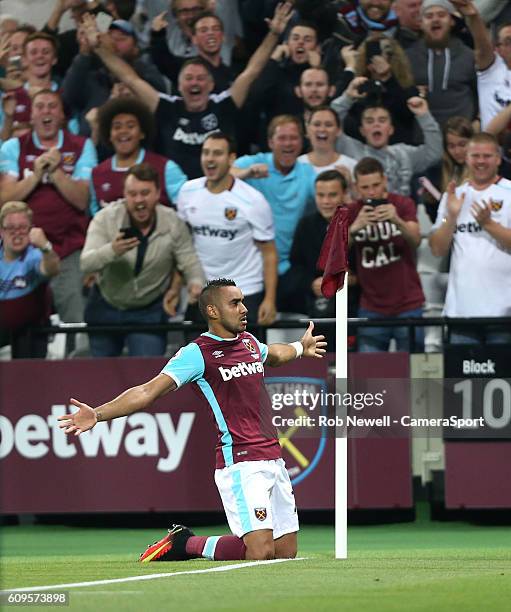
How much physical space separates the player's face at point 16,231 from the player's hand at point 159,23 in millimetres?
3182

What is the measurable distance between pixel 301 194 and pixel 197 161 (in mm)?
1246

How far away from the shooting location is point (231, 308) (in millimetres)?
9984

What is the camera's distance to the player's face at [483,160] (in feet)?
43.6

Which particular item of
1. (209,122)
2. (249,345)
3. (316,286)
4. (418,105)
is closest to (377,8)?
(418,105)

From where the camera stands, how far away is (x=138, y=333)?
45.2 ft

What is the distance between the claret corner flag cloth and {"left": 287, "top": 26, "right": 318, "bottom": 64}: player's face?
5.04 m

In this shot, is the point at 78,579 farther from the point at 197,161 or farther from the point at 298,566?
the point at 197,161

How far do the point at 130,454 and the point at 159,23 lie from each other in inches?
195

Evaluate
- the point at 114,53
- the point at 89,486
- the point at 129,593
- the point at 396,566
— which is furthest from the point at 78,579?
the point at 114,53

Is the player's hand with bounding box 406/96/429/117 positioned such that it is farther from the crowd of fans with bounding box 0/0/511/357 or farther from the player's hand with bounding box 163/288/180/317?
the player's hand with bounding box 163/288/180/317

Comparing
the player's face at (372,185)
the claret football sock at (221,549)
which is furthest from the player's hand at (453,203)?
the claret football sock at (221,549)

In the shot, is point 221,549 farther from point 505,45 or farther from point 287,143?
point 505,45

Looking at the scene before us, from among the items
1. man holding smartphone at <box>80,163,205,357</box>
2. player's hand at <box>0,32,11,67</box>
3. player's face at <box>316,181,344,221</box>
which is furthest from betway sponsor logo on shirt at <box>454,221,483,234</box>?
player's hand at <box>0,32,11,67</box>

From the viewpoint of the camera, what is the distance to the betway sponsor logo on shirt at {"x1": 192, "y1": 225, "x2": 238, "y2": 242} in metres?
13.8
